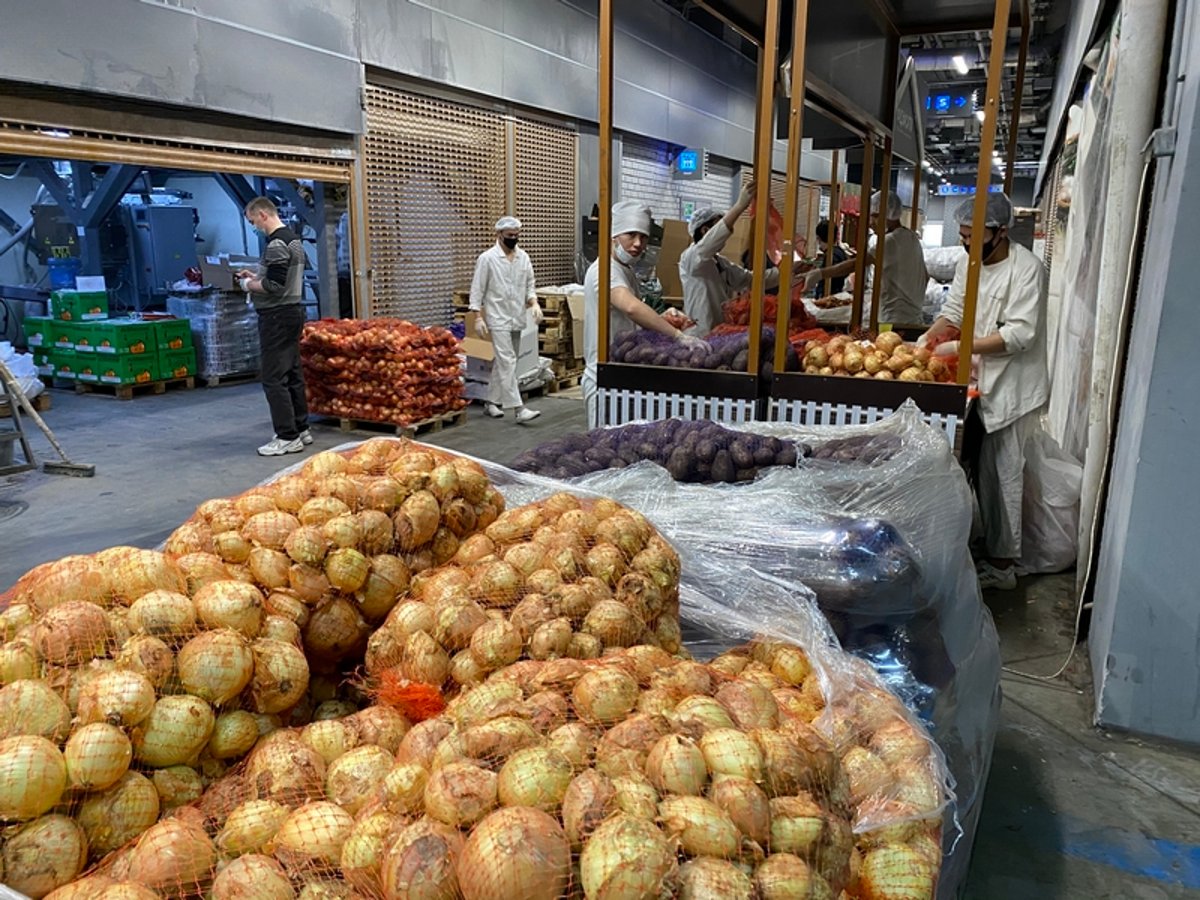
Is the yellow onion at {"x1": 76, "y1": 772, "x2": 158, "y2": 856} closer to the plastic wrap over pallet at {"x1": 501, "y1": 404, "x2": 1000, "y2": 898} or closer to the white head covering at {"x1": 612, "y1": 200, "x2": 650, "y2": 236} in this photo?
the plastic wrap over pallet at {"x1": 501, "y1": 404, "x2": 1000, "y2": 898}

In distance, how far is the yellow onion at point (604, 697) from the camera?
1.48m

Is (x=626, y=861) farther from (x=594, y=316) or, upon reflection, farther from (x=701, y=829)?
(x=594, y=316)

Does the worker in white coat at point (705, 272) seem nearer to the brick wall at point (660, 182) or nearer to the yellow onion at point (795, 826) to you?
the yellow onion at point (795, 826)

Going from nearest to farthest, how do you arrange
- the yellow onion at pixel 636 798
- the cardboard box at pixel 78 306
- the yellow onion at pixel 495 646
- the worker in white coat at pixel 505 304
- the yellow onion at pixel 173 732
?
the yellow onion at pixel 636 798 → the yellow onion at pixel 173 732 → the yellow onion at pixel 495 646 → the worker in white coat at pixel 505 304 → the cardboard box at pixel 78 306

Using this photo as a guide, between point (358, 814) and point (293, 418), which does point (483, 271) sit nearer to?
point (293, 418)

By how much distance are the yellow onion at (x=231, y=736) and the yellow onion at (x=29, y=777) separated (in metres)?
0.25

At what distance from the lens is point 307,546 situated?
1797 millimetres

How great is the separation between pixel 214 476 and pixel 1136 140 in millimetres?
6297

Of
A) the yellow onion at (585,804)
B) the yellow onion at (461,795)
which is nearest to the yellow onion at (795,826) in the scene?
the yellow onion at (585,804)

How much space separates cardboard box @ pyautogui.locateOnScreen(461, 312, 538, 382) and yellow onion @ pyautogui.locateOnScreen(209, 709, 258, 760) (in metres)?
7.88

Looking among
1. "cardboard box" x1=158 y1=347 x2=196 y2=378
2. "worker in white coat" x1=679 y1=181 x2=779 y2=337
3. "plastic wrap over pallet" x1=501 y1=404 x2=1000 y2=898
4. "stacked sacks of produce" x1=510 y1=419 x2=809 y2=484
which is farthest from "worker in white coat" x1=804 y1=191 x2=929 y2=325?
"cardboard box" x1=158 y1=347 x2=196 y2=378

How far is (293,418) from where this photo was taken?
7508mm

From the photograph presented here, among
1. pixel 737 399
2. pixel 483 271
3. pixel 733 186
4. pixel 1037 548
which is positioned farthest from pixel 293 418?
pixel 733 186

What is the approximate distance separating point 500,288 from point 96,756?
8.00 m
